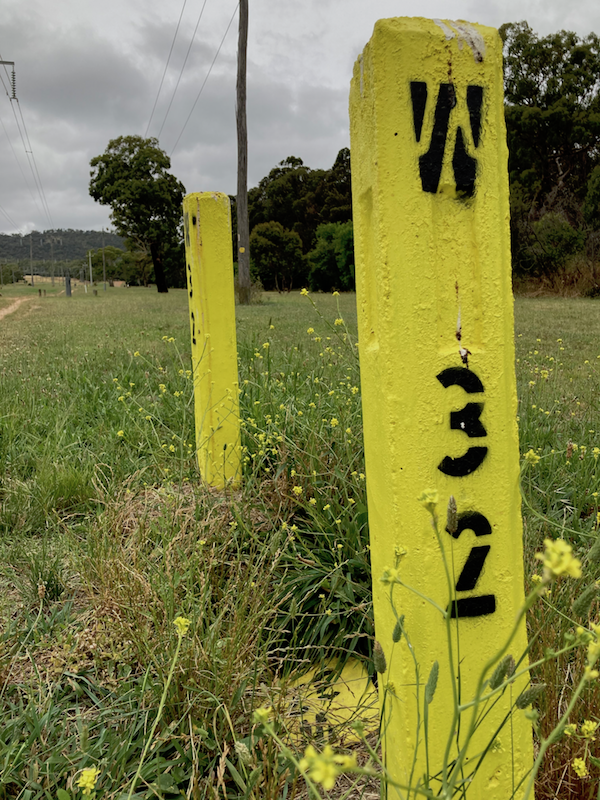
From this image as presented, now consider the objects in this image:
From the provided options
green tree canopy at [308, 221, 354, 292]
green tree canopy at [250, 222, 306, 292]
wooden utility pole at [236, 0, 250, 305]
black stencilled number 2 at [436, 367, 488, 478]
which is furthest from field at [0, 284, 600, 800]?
green tree canopy at [250, 222, 306, 292]

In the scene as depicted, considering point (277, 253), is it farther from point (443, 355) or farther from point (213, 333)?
point (443, 355)

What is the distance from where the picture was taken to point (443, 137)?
931mm

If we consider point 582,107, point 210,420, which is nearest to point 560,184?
point 582,107

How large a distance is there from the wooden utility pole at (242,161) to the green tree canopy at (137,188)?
15.5 meters

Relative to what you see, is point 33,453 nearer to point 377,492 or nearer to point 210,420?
point 210,420

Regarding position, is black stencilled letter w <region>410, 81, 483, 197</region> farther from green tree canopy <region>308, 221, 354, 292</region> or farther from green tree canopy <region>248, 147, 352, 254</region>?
green tree canopy <region>248, 147, 352, 254</region>

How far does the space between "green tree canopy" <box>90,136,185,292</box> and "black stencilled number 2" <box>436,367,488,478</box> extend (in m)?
30.6

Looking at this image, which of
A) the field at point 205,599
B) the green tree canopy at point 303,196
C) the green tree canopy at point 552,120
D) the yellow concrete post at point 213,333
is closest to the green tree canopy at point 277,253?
the green tree canopy at point 303,196

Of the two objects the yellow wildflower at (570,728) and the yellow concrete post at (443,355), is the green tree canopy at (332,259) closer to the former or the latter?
the yellow concrete post at (443,355)

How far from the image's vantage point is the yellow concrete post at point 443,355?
3.02 feet

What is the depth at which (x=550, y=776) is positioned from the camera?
1183 mm

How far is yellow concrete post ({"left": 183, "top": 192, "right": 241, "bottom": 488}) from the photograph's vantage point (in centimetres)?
249

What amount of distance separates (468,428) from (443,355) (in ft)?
0.43

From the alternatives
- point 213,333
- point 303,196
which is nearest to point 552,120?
point 303,196
